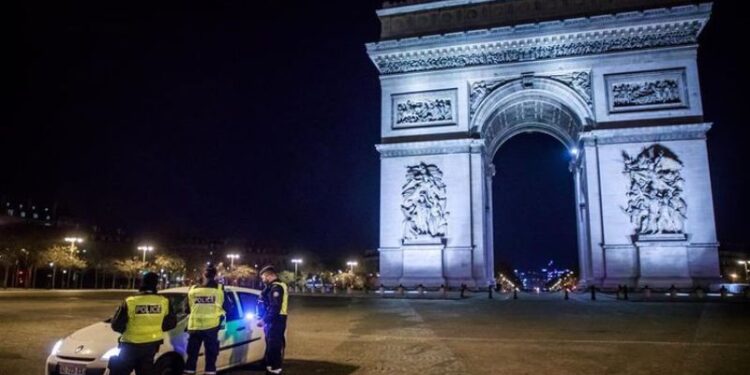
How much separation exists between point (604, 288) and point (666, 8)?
14.4m

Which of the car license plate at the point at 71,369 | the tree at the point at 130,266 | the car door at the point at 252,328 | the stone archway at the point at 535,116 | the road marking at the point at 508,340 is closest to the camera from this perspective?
the car license plate at the point at 71,369

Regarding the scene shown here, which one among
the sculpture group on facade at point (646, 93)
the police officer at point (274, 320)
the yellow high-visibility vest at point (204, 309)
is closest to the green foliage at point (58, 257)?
the sculpture group on facade at point (646, 93)

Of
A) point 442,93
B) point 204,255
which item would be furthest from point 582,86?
point 204,255

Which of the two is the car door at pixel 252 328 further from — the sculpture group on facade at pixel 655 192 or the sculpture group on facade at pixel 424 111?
the sculpture group on facade at pixel 424 111

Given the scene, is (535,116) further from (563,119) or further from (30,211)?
(30,211)

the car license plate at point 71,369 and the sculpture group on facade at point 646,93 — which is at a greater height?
the sculpture group on facade at point 646,93

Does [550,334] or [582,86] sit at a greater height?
[582,86]

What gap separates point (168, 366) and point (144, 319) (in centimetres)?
107

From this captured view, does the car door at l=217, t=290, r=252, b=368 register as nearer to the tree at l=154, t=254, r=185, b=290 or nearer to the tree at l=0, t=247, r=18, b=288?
the tree at l=0, t=247, r=18, b=288

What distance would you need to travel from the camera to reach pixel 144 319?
5523mm

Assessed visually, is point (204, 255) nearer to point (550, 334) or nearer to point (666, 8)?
point (666, 8)

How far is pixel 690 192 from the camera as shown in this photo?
2638 cm

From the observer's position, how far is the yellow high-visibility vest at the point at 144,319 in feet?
18.0

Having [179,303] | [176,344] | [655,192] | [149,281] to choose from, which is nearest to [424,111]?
[655,192]
